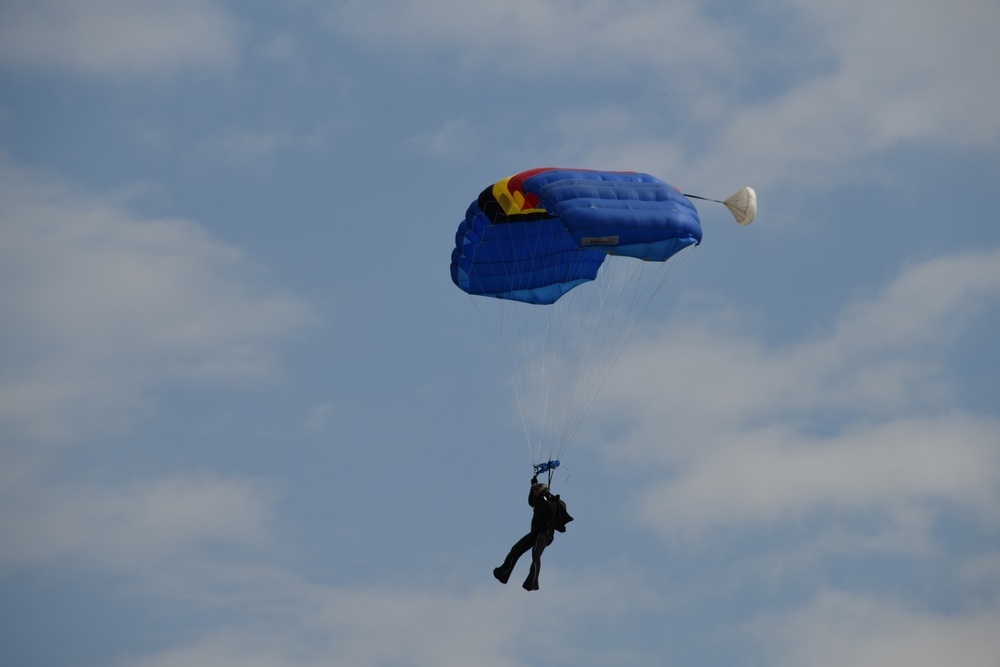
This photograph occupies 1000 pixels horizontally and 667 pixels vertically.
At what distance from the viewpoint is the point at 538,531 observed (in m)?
25.9

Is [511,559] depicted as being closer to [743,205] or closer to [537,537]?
[537,537]

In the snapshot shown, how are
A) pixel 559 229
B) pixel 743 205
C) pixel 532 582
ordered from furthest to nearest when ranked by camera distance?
pixel 559 229
pixel 743 205
pixel 532 582

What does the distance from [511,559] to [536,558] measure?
0.41 m

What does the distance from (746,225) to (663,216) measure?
4.14ft

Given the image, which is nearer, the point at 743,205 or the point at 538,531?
the point at 538,531

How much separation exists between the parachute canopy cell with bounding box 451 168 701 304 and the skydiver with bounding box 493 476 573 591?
3572 mm

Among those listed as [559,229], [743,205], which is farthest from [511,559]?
[743,205]

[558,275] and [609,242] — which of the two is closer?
[609,242]

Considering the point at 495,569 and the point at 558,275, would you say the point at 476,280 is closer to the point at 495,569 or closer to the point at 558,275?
the point at 558,275

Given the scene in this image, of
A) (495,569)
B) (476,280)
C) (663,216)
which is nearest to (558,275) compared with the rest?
(476,280)

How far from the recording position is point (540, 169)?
2741 cm

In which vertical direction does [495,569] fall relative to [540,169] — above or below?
below

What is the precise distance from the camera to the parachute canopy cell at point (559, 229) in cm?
2619

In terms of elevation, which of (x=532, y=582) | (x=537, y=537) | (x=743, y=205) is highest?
(x=743, y=205)
